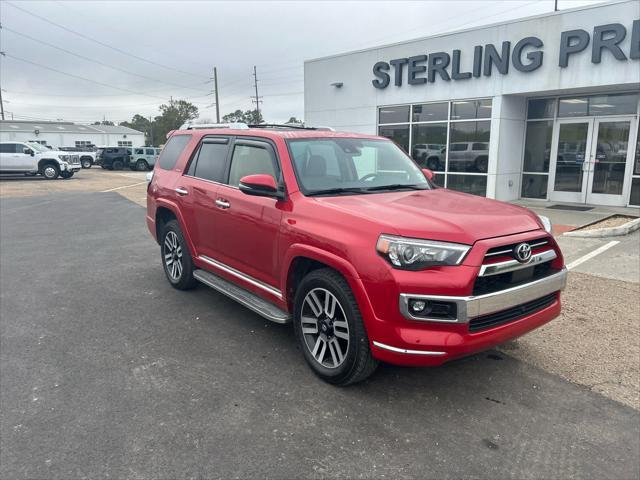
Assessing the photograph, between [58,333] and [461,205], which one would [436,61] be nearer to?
[461,205]

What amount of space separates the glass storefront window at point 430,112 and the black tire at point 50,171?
21897mm

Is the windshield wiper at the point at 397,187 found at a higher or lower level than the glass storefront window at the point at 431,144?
lower

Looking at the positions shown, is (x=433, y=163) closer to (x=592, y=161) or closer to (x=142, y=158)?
(x=592, y=161)

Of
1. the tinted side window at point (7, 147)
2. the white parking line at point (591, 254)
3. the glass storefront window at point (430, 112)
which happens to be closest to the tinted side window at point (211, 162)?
the white parking line at point (591, 254)

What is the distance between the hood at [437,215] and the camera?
120 inches

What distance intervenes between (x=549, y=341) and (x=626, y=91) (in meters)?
10.0

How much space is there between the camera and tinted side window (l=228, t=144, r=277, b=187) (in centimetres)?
427

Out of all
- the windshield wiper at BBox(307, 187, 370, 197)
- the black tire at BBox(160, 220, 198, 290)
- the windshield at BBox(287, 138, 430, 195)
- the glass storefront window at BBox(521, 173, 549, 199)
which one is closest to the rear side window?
the black tire at BBox(160, 220, 198, 290)

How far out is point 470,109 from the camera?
13.2 meters

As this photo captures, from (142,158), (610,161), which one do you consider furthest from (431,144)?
(142,158)

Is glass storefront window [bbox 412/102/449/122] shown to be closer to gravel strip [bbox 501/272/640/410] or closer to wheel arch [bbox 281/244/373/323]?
gravel strip [bbox 501/272/640/410]

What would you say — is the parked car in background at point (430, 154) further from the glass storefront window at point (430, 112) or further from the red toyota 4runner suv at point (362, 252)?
the red toyota 4runner suv at point (362, 252)

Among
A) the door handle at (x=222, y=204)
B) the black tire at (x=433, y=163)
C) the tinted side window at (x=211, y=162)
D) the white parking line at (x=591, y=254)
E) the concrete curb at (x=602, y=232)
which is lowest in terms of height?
the white parking line at (x=591, y=254)

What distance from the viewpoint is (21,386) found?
11.6 feet
